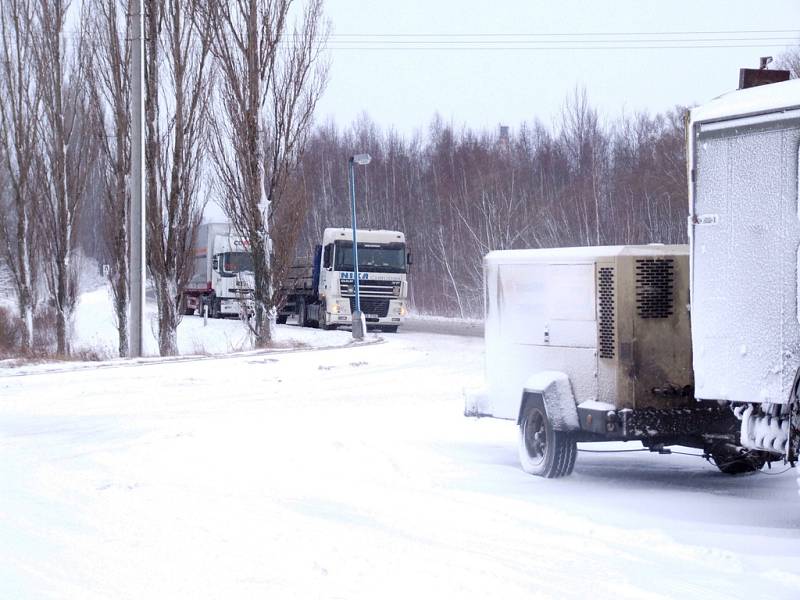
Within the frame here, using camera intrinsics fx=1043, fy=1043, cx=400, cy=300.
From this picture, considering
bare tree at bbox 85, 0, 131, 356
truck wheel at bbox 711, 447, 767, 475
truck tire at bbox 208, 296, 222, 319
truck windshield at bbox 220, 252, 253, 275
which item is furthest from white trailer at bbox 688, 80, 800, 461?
truck tire at bbox 208, 296, 222, 319

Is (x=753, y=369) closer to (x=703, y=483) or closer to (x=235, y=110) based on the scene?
(x=703, y=483)

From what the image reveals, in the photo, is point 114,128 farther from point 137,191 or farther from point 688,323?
point 688,323

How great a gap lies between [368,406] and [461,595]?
30.2ft

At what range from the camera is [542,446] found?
8.95 m

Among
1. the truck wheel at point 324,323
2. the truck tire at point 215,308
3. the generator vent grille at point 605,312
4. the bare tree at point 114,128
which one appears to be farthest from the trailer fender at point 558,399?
the truck tire at point 215,308

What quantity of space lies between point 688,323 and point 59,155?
1131 inches

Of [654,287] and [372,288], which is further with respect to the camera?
[372,288]

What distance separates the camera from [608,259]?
26.8ft

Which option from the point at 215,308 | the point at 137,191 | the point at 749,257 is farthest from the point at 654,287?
the point at 215,308

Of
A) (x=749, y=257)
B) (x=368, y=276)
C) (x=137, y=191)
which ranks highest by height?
(x=137, y=191)

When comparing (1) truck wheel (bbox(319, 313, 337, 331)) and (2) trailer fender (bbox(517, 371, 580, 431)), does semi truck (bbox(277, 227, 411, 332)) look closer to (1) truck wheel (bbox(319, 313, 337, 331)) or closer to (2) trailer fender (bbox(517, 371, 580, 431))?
(1) truck wheel (bbox(319, 313, 337, 331))

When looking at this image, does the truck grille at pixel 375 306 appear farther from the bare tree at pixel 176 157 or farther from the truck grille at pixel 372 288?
the bare tree at pixel 176 157

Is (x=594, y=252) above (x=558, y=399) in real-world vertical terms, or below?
above

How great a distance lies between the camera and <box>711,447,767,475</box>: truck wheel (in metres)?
8.24
